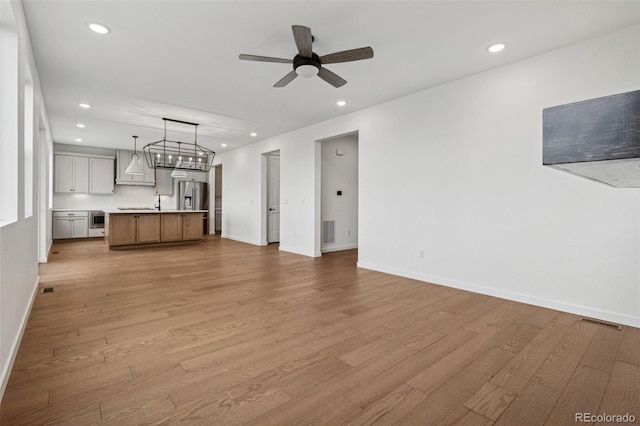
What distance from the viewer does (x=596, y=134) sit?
521 millimetres

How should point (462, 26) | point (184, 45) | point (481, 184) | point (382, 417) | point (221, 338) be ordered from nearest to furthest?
point (382, 417) → point (221, 338) → point (462, 26) → point (184, 45) → point (481, 184)

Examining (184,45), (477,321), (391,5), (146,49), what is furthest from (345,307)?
(146,49)

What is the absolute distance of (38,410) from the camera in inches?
61.7

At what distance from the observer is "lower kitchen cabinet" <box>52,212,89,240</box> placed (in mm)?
8148

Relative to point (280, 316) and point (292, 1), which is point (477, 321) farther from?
point (292, 1)

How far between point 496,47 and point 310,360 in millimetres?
3394

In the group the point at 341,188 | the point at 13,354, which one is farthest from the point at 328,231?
the point at 13,354

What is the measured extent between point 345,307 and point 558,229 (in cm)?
231

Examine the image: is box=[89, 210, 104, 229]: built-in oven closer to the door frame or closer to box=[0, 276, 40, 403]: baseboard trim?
the door frame

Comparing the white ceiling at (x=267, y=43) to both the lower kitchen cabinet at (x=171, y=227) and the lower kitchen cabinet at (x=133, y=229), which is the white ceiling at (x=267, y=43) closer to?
the lower kitchen cabinet at (x=133, y=229)

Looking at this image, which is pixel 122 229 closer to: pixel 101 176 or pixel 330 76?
pixel 101 176

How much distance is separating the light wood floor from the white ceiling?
2650mm

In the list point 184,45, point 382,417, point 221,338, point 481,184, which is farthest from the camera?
point 481,184

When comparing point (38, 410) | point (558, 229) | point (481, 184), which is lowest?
point (38, 410)
